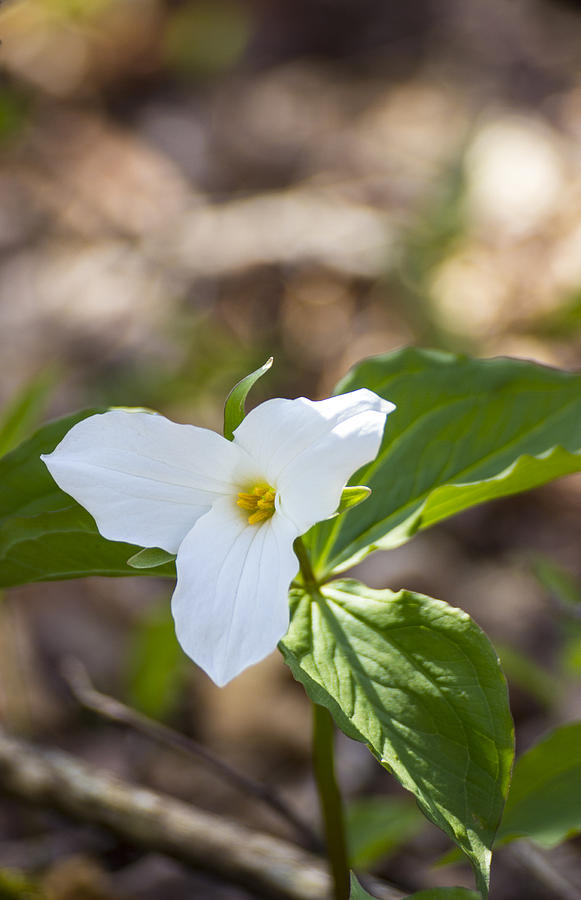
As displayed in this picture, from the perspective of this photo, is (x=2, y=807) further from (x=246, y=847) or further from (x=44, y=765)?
(x=246, y=847)

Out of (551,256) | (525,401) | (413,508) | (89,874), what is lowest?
(89,874)

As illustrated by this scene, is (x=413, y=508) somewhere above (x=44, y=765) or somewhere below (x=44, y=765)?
above

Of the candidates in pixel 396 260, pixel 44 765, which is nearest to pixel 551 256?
pixel 396 260

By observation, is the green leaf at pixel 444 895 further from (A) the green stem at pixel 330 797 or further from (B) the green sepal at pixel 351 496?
(B) the green sepal at pixel 351 496

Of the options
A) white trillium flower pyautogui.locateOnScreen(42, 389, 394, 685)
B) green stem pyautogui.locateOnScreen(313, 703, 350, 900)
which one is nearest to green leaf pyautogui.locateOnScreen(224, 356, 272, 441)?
white trillium flower pyautogui.locateOnScreen(42, 389, 394, 685)

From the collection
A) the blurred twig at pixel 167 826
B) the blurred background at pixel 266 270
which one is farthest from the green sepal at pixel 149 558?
the blurred background at pixel 266 270

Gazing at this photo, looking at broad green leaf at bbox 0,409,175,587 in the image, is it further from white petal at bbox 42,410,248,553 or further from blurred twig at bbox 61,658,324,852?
blurred twig at bbox 61,658,324,852
